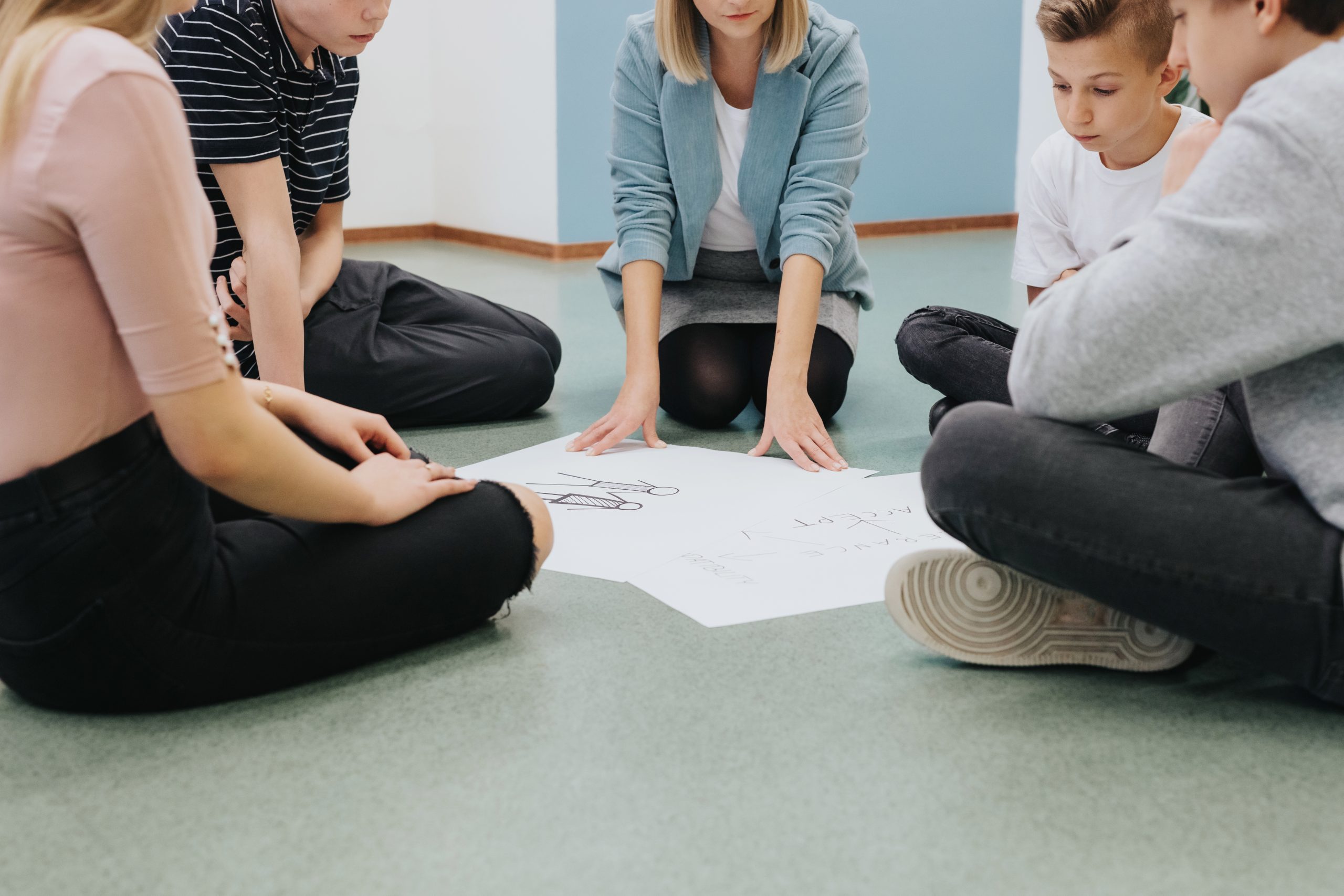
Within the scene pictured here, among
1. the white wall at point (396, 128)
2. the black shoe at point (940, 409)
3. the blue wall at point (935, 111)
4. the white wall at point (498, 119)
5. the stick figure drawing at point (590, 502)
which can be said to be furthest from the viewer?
the blue wall at point (935, 111)

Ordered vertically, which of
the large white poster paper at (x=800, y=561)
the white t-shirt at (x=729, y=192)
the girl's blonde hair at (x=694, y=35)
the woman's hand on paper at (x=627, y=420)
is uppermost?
the girl's blonde hair at (x=694, y=35)

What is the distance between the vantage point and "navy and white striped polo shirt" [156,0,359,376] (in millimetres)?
1440

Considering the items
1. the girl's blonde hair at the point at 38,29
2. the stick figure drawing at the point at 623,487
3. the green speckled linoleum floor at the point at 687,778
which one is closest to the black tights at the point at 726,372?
the stick figure drawing at the point at 623,487

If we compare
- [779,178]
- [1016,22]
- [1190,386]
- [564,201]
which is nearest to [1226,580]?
[1190,386]

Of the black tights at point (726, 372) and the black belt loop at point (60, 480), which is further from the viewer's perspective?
the black tights at point (726, 372)

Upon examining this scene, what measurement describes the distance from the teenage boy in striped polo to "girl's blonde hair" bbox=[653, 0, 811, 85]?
1.33ft

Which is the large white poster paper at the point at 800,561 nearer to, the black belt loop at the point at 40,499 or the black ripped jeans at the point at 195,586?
the black ripped jeans at the point at 195,586

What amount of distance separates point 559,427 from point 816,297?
415mm

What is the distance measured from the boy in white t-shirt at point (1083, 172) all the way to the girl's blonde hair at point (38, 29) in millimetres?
864

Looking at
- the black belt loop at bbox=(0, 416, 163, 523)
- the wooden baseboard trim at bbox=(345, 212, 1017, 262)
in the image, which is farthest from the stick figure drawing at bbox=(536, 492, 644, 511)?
the wooden baseboard trim at bbox=(345, 212, 1017, 262)

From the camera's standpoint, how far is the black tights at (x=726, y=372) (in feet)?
5.81

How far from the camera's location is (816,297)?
1.66 m

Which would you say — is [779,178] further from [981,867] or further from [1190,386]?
[981,867]

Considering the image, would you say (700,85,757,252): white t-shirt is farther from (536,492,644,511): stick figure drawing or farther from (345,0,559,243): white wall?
(345,0,559,243): white wall
